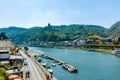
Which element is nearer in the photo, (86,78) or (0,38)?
(86,78)

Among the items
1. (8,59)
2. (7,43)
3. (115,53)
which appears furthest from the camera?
(115,53)

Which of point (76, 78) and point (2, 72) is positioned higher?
point (2, 72)

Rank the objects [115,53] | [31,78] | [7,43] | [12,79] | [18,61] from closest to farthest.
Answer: [12,79], [31,78], [18,61], [7,43], [115,53]

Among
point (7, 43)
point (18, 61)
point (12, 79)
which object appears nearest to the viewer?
point (12, 79)

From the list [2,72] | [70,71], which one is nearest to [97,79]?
[70,71]

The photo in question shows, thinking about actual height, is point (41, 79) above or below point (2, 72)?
below

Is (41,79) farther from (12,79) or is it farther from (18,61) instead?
(18,61)

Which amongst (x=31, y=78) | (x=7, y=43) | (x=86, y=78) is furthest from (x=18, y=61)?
(x=7, y=43)

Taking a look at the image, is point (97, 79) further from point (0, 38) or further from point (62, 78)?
point (0, 38)

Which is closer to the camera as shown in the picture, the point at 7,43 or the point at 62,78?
the point at 62,78
